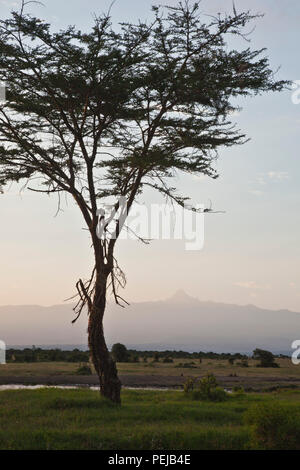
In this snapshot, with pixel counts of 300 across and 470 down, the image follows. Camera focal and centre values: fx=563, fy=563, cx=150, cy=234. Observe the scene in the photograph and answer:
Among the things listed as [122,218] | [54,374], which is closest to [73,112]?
[122,218]

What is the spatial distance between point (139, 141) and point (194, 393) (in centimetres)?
969

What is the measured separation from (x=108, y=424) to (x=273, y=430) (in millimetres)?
4013

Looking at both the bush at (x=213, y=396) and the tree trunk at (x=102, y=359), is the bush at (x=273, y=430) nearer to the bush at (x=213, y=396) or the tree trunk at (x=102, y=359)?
the tree trunk at (x=102, y=359)

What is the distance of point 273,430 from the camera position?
40.0 ft

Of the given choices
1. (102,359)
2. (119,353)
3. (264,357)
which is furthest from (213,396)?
(264,357)

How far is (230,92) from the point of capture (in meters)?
18.9

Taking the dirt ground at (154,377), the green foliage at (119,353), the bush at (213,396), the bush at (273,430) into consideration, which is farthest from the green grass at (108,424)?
the green foliage at (119,353)

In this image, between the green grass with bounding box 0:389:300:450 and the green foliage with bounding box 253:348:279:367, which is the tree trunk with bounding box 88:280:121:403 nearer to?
the green grass with bounding box 0:389:300:450

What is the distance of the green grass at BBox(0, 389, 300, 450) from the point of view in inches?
469

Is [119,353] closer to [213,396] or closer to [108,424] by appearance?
[213,396]

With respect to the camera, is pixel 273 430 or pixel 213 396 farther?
pixel 213 396

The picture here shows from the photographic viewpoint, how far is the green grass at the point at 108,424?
39.1 feet

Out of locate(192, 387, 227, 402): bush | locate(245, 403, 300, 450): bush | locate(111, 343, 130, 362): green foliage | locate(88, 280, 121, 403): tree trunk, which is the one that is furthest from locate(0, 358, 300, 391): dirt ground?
locate(245, 403, 300, 450): bush

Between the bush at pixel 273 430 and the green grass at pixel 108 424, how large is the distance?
401 mm
